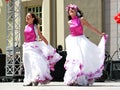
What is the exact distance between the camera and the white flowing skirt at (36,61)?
483 inches

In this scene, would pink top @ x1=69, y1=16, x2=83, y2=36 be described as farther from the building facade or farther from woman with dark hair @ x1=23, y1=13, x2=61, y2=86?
the building facade

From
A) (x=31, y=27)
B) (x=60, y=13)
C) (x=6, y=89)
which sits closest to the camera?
(x=6, y=89)

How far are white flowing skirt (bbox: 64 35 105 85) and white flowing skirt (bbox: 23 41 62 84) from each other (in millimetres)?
847

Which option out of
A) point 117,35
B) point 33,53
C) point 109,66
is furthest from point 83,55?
point 117,35

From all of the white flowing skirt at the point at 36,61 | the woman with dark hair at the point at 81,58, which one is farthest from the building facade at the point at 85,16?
the woman with dark hair at the point at 81,58

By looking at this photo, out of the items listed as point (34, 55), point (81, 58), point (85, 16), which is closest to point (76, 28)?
point (81, 58)

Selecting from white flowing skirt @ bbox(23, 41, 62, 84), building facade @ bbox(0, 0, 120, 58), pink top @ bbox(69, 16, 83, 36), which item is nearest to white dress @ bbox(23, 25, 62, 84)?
white flowing skirt @ bbox(23, 41, 62, 84)

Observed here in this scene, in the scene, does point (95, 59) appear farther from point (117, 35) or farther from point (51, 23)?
point (51, 23)

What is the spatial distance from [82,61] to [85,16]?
35.4ft

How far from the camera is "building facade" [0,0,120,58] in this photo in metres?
21.9

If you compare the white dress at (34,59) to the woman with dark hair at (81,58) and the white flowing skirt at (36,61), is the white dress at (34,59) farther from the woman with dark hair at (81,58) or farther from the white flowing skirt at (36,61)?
the woman with dark hair at (81,58)

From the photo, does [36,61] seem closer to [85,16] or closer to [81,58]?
[81,58]

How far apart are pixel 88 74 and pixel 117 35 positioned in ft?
33.7

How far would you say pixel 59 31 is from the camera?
76.3ft
